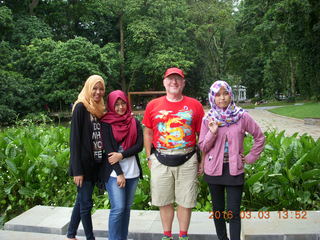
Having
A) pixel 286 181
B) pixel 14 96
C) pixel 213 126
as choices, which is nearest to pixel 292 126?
pixel 286 181

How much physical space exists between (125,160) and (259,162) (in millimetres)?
2143

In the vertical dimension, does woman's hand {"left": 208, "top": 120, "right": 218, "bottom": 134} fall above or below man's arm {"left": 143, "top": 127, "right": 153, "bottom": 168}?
above

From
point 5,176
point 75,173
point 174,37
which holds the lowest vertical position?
point 5,176

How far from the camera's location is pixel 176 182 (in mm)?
2920

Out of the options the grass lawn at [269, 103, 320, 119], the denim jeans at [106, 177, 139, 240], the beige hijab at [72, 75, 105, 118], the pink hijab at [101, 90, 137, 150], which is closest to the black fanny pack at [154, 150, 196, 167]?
the pink hijab at [101, 90, 137, 150]

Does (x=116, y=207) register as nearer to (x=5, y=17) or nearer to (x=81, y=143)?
(x=81, y=143)

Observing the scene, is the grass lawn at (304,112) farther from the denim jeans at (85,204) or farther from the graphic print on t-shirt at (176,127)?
the denim jeans at (85,204)

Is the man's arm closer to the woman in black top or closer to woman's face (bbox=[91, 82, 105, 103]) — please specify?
the woman in black top

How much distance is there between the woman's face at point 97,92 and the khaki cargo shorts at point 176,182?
29.3 inches

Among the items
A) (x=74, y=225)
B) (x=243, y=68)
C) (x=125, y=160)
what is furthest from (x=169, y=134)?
(x=243, y=68)

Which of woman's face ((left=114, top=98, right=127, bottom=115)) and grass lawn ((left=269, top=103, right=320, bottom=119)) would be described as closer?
woman's face ((left=114, top=98, right=127, bottom=115))

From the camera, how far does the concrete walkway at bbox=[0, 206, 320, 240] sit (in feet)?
9.95

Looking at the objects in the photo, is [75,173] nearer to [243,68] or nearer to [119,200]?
[119,200]

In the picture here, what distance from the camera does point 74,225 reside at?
3109mm
